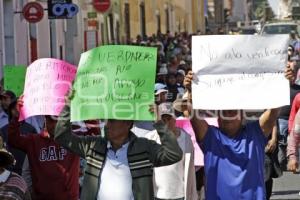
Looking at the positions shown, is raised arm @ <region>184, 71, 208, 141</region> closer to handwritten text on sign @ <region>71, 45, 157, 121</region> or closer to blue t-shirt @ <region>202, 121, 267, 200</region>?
blue t-shirt @ <region>202, 121, 267, 200</region>

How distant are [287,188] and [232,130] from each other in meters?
6.73

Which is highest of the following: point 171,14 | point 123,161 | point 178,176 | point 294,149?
point 171,14

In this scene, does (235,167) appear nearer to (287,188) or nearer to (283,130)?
(287,188)

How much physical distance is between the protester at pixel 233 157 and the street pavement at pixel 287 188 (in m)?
5.78

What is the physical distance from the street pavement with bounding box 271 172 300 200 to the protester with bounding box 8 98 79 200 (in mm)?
5586

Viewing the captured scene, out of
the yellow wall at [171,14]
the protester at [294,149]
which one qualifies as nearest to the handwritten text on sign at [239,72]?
the protester at [294,149]

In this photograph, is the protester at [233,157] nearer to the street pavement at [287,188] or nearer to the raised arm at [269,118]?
the raised arm at [269,118]

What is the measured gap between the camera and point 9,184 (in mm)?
5816

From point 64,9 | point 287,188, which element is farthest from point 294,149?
point 64,9

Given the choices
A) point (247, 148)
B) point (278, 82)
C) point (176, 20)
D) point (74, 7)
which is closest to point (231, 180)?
point (247, 148)

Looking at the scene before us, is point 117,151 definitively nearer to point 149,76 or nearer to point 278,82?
point 149,76

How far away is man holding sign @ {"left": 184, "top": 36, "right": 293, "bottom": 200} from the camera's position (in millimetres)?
6750

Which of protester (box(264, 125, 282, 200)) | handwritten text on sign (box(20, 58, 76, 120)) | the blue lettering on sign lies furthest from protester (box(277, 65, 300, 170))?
the blue lettering on sign

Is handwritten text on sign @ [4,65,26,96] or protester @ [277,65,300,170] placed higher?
handwritten text on sign @ [4,65,26,96]
